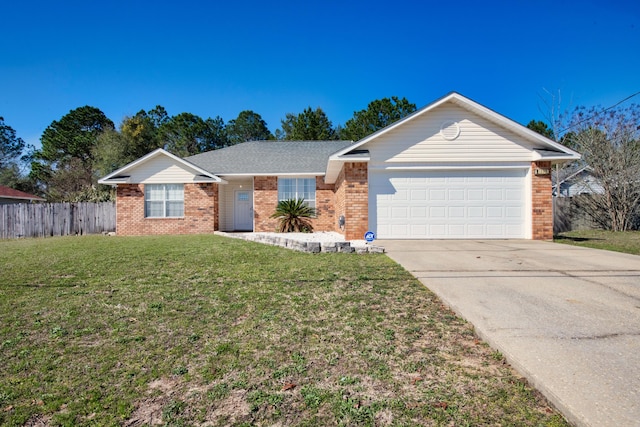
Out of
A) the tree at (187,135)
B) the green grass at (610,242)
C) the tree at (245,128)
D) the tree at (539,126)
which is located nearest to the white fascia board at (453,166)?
the green grass at (610,242)

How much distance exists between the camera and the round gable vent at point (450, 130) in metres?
11.0

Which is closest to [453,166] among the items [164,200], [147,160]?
[164,200]

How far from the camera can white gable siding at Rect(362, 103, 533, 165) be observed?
10992mm

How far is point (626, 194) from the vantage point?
16.3 meters

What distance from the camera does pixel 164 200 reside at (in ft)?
52.5

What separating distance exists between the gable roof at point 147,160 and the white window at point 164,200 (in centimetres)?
95

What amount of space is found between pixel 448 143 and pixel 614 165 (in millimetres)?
11157

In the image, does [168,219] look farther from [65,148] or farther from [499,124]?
[65,148]

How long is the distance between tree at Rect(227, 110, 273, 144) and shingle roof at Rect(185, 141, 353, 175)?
26.7 m

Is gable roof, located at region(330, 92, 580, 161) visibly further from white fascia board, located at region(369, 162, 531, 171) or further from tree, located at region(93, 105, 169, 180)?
tree, located at region(93, 105, 169, 180)

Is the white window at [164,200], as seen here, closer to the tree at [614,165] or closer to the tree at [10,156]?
the tree at [614,165]

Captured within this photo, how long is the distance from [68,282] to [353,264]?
492cm

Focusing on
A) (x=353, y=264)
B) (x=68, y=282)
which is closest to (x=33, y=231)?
(x=68, y=282)

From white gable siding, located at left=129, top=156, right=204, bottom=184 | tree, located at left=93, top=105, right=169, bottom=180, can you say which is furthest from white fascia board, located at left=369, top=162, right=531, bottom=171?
tree, located at left=93, top=105, right=169, bottom=180
